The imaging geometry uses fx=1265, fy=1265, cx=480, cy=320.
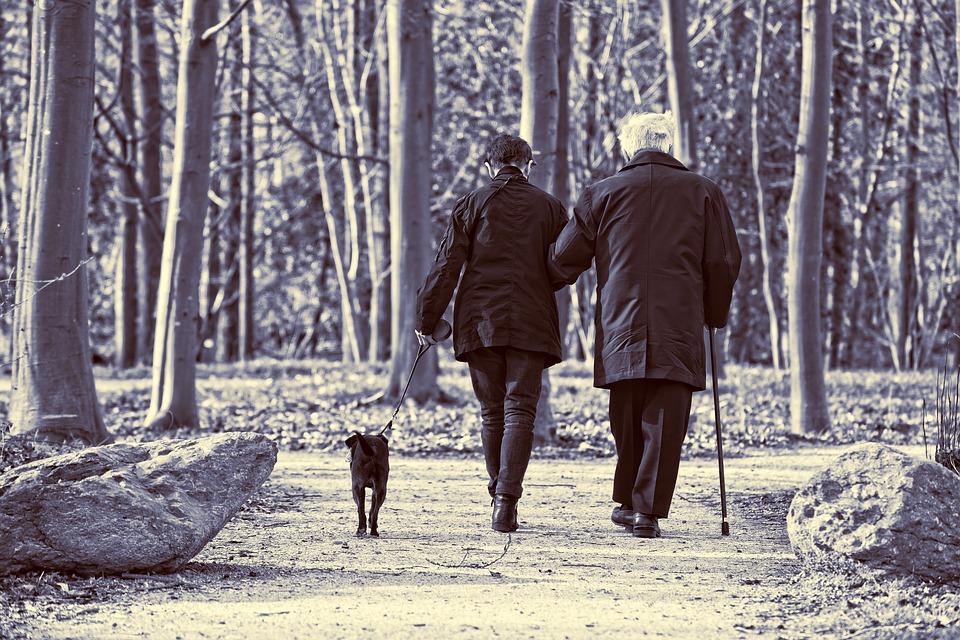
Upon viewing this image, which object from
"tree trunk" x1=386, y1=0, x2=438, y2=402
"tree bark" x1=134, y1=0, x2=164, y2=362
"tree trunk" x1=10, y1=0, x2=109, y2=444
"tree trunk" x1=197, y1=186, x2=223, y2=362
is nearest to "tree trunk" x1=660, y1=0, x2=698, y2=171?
"tree trunk" x1=386, y1=0, x2=438, y2=402

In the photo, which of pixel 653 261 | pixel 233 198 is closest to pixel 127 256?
pixel 233 198

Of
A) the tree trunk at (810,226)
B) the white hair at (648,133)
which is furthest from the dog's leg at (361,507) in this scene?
the tree trunk at (810,226)

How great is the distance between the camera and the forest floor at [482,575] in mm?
4715

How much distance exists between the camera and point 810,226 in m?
12.4

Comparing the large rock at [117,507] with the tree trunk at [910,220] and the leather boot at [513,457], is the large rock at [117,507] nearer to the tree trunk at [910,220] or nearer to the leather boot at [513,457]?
the leather boot at [513,457]

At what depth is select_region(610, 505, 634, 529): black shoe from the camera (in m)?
6.96

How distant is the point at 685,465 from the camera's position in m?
10.5

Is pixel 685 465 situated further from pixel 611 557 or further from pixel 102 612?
pixel 102 612

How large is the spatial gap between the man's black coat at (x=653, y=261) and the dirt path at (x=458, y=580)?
998mm

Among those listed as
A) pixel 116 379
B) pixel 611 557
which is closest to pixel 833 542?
pixel 611 557

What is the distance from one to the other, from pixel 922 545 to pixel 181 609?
304cm

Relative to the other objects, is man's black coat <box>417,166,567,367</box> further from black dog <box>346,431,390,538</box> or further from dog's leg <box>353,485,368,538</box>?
dog's leg <box>353,485,368,538</box>

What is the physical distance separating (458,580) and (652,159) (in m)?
2.60

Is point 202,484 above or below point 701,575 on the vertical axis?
above
